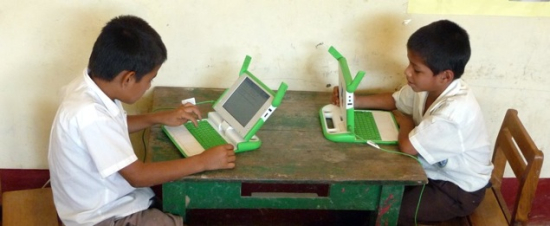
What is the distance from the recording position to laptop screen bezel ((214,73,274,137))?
1.77 metres

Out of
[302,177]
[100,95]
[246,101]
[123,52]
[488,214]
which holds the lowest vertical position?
[488,214]

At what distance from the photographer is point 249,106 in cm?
184

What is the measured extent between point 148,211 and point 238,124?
36 cm

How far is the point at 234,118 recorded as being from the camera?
1.86 m

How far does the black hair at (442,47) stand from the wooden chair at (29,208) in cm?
119

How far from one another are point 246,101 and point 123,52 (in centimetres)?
41

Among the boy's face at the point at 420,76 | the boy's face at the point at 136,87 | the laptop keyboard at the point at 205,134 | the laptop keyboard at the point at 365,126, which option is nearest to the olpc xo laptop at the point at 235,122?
the laptop keyboard at the point at 205,134

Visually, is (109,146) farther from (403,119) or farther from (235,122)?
(403,119)

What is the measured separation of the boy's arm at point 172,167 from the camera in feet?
5.37

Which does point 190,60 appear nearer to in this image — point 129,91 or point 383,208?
point 129,91

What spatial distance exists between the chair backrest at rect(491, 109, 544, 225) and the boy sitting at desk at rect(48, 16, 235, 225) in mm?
883

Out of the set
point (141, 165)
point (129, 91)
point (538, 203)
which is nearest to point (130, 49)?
point (129, 91)

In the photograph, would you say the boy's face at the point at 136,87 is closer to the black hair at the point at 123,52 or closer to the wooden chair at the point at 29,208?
the black hair at the point at 123,52

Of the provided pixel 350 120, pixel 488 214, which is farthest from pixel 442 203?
pixel 350 120
